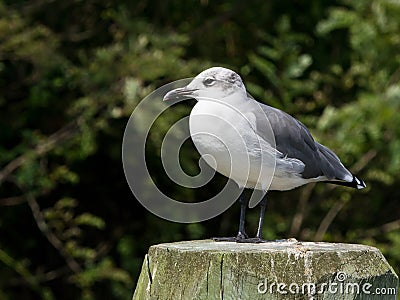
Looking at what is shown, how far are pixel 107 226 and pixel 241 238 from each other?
9.69 feet

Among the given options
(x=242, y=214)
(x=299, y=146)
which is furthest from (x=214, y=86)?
(x=242, y=214)

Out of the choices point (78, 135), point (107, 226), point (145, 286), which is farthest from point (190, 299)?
point (107, 226)

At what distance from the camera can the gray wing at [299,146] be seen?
302 centimetres

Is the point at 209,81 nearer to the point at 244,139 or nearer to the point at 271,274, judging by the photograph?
the point at 244,139

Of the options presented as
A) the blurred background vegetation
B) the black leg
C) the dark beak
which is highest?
the dark beak

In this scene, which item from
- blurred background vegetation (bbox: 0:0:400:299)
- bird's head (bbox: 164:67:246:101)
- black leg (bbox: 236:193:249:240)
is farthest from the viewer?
blurred background vegetation (bbox: 0:0:400:299)

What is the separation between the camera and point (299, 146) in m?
3.12

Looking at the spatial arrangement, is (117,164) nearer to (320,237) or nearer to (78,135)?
(78,135)

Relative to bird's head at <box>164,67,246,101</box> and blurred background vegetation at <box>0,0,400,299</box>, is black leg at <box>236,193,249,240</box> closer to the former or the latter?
bird's head at <box>164,67,246,101</box>

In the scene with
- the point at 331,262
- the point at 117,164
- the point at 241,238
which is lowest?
the point at 117,164

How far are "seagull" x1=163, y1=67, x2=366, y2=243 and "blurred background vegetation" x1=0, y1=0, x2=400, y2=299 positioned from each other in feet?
4.95

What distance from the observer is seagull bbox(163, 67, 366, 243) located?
2832 millimetres

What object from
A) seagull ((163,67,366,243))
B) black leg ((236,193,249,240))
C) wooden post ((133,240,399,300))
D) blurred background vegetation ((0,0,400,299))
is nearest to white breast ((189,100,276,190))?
seagull ((163,67,366,243))

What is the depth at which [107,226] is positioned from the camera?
5816 millimetres
